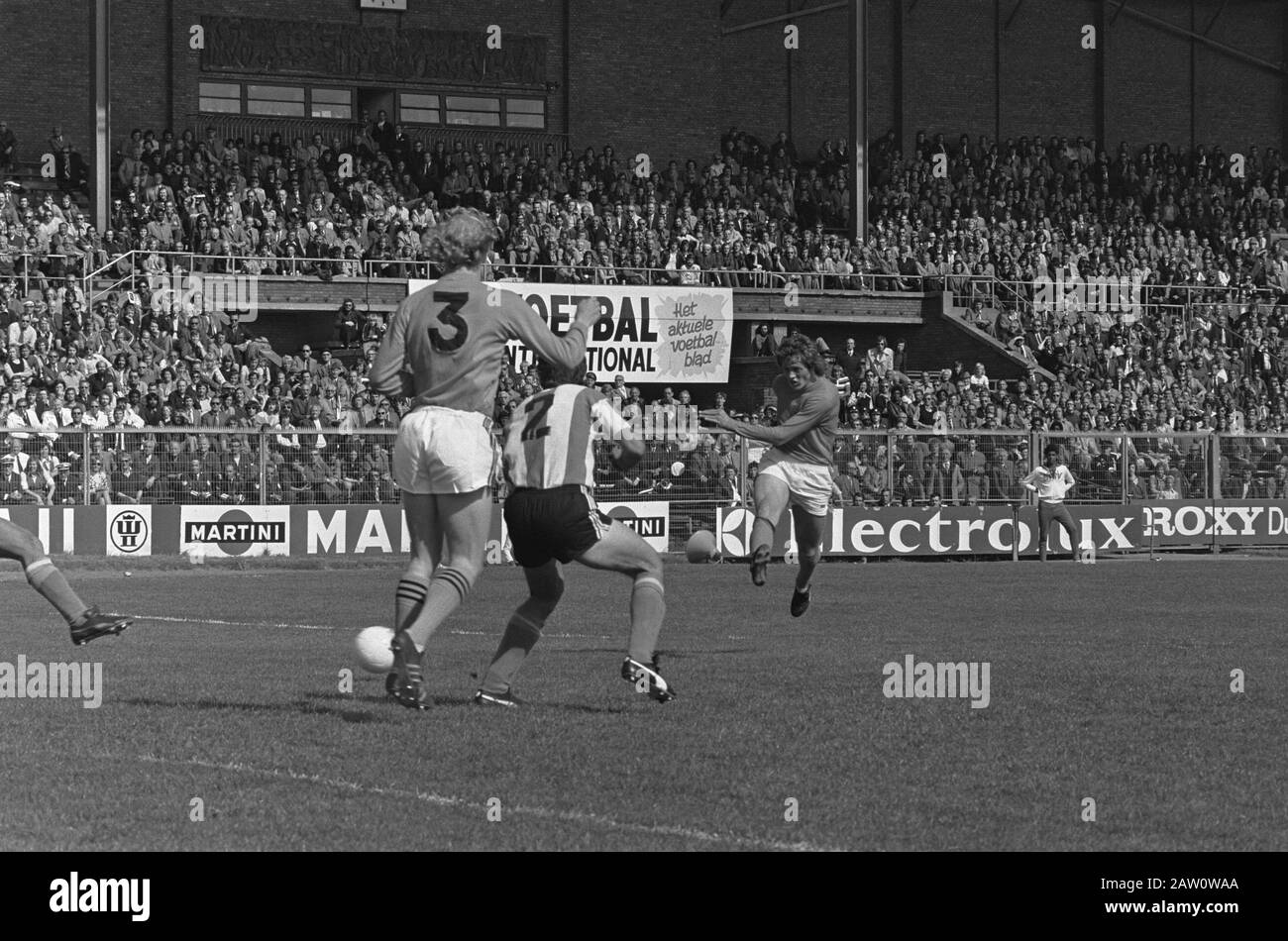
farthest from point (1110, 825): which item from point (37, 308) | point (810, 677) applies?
point (37, 308)

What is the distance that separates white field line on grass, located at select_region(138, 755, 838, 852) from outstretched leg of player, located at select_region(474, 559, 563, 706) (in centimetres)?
213

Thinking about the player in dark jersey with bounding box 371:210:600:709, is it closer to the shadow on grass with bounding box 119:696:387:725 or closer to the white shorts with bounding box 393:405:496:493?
the white shorts with bounding box 393:405:496:493

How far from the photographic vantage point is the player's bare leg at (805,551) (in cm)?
1611

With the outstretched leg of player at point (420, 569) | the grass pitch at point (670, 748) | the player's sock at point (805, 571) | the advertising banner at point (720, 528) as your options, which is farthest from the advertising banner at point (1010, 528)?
the outstretched leg of player at point (420, 569)

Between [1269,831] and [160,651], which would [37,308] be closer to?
[160,651]

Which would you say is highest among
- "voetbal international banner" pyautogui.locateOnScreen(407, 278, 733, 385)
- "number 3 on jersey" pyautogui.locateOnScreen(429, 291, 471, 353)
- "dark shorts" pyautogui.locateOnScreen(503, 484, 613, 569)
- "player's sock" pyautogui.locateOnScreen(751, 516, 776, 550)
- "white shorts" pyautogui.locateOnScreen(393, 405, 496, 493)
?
"voetbal international banner" pyautogui.locateOnScreen(407, 278, 733, 385)

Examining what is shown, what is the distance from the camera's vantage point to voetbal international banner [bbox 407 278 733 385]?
38.1m

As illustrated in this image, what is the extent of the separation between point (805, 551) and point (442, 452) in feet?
25.5

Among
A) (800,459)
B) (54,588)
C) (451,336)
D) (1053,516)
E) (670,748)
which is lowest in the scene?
(670,748)

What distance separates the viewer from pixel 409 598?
9.31 m

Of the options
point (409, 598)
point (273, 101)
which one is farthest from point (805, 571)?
point (273, 101)

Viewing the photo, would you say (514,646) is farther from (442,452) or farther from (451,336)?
(451,336)

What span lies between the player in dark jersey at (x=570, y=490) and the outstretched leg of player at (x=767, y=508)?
21.7ft

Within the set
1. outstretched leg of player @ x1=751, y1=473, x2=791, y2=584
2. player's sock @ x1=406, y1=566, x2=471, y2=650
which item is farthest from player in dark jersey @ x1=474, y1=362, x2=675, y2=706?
outstretched leg of player @ x1=751, y1=473, x2=791, y2=584
